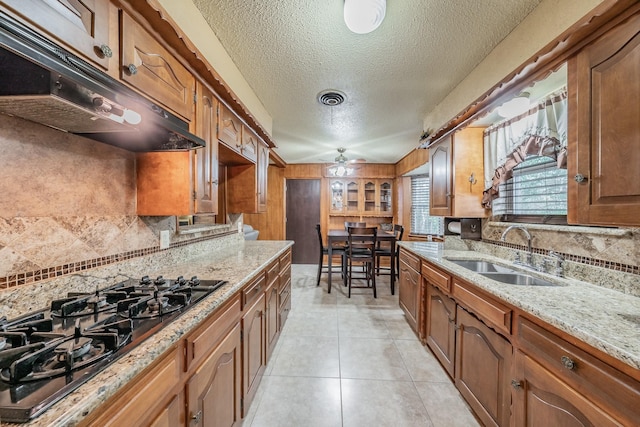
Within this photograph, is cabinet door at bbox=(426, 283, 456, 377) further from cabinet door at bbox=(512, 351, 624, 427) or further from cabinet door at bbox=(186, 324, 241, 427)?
cabinet door at bbox=(186, 324, 241, 427)

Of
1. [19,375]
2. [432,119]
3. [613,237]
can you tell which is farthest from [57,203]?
[432,119]

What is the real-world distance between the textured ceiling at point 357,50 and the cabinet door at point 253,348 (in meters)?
1.78

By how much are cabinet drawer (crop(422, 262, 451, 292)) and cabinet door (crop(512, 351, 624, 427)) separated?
0.70 metres

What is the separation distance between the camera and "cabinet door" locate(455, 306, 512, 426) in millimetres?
1243

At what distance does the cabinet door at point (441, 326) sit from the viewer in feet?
5.85

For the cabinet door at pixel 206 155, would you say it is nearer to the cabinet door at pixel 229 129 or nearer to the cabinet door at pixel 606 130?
the cabinet door at pixel 229 129

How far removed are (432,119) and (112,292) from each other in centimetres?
310

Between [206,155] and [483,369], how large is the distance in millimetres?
2090

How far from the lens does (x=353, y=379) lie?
6.27ft

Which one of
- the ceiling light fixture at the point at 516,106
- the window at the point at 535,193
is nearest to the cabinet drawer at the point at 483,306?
the window at the point at 535,193

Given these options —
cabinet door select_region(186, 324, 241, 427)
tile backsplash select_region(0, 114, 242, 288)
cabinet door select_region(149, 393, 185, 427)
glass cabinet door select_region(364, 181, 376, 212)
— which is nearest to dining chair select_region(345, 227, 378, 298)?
glass cabinet door select_region(364, 181, 376, 212)

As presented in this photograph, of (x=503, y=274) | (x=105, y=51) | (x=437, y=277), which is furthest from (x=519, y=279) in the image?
(x=105, y=51)

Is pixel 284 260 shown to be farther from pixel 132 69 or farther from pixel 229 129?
pixel 132 69

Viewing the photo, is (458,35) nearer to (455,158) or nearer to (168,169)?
(455,158)
